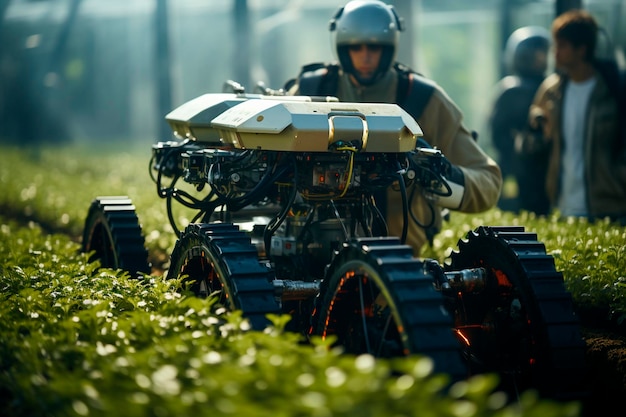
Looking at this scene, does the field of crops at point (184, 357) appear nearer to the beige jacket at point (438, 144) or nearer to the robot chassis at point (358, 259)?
the robot chassis at point (358, 259)

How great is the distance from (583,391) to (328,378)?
2.37 meters

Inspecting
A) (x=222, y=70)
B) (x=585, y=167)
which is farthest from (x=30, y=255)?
(x=222, y=70)

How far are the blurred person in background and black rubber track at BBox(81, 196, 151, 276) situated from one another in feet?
23.9

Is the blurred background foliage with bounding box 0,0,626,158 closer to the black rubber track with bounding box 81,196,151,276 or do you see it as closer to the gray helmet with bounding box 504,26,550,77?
the gray helmet with bounding box 504,26,550,77

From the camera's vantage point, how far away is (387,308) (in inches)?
232

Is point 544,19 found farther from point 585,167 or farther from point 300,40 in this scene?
point 585,167

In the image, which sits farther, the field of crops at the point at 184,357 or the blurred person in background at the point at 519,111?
the blurred person in background at the point at 519,111

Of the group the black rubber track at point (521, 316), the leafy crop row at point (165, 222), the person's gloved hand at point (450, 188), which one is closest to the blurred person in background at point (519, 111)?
the leafy crop row at point (165, 222)

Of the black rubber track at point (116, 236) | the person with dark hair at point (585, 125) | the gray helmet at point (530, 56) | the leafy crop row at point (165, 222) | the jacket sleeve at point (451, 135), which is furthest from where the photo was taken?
the gray helmet at point (530, 56)

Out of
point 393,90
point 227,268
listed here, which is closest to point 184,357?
point 227,268

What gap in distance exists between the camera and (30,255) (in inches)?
343

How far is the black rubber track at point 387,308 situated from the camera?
5172 millimetres

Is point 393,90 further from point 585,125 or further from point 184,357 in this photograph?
point 585,125

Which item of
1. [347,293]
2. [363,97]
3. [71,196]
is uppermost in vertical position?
[363,97]
